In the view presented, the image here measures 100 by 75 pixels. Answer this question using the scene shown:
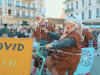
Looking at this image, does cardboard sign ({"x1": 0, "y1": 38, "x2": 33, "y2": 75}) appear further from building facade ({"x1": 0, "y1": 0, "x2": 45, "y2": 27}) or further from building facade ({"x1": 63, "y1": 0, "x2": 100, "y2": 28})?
building facade ({"x1": 0, "y1": 0, "x2": 45, "y2": 27})

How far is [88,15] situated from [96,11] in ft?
7.03

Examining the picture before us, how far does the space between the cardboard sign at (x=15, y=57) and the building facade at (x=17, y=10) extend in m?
38.8

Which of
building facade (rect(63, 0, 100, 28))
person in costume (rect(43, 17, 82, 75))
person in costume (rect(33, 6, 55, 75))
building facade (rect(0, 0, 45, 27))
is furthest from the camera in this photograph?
building facade (rect(0, 0, 45, 27))

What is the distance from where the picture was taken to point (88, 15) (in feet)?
94.5

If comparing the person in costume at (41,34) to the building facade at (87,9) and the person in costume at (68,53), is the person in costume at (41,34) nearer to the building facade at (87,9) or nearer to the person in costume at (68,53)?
the person in costume at (68,53)

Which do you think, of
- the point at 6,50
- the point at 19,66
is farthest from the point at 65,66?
the point at 6,50

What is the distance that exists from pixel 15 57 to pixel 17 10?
42.1 m

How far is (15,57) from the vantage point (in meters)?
2.56

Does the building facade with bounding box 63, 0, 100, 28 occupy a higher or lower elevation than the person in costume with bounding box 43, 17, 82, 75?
higher

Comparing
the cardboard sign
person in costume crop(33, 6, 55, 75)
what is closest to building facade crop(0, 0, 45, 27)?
person in costume crop(33, 6, 55, 75)

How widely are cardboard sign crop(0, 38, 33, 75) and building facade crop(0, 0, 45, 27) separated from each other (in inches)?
1528

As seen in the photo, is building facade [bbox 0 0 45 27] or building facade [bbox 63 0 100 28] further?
building facade [bbox 0 0 45 27]

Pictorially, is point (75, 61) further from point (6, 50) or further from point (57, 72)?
point (6, 50)

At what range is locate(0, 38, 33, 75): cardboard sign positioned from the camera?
2.55m
